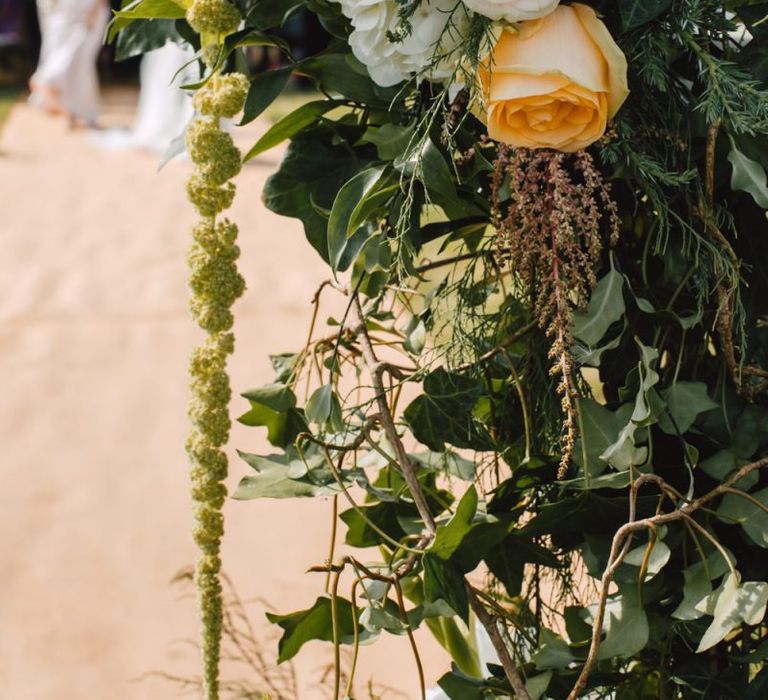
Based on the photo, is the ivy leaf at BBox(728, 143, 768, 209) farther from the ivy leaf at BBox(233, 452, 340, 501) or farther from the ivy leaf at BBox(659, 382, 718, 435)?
the ivy leaf at BBox(233, 452, 340, 501)

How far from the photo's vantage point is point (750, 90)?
71 centimetres

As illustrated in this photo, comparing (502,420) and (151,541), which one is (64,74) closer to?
(151,541)

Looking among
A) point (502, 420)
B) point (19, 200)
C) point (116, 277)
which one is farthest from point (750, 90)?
point (19, 200)

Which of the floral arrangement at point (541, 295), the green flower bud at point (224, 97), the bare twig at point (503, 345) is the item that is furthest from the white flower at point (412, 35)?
the bare twig at point (503, 345)

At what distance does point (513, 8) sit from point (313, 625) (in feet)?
1.58

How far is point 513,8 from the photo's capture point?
67cm

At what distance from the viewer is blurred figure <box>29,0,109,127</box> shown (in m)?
7.98

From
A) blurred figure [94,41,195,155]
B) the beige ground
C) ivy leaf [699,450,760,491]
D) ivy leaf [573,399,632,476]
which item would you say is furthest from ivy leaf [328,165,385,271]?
blurred figure [94,41,195,155]

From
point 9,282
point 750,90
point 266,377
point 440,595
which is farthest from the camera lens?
point 9,282

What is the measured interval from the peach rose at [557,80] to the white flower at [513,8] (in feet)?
0.07

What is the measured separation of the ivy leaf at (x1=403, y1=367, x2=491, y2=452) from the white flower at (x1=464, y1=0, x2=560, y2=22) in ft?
0.97

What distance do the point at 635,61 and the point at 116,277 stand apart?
4118 millimetres

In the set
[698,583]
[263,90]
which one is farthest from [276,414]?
[698,583]

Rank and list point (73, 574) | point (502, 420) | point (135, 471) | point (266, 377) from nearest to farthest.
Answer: point (502, 420), point (73, 574), point (135, 471), point (266, 377)
